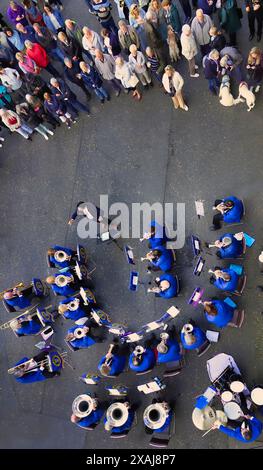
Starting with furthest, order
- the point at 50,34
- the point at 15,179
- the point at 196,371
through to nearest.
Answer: the point at 15,179 → the point at 50,34 → the point at 196,371

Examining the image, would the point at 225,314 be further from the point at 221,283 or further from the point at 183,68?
the point at 183,68

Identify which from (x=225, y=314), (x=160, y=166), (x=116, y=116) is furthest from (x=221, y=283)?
(x=116, y=116)

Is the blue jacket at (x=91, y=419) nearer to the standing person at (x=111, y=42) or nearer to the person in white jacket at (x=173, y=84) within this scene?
the person in white jacket at (x=173, y=84)

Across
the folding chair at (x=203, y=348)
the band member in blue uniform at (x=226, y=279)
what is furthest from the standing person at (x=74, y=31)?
the folding chair at (x=203, y=348)

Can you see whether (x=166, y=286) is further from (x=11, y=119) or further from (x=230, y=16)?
(x=230, y=16)

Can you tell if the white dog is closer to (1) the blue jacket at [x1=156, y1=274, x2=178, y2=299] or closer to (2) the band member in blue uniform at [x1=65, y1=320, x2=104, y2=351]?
(1) the blue jacket at [x1=156, y1=274, x2=178, y2=299]
